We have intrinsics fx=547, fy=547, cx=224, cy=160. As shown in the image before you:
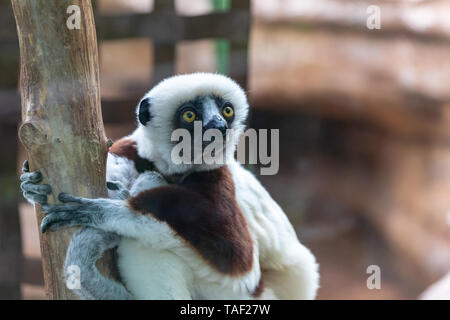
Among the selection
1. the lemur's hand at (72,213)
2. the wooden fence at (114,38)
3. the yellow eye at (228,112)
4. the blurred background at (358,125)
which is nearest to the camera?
the lemur's hand at (72,213)

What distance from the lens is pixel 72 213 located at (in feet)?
4.35

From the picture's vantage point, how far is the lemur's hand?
1.32 meters

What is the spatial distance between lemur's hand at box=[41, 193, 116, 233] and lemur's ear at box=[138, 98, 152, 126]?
313mm

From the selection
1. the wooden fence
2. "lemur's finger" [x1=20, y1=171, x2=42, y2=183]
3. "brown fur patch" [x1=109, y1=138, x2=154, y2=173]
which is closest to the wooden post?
the wooden fence

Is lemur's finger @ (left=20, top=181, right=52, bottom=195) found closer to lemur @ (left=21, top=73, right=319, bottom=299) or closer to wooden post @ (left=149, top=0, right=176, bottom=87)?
lemur @ (left=21, top=73, right=319, bottom=299)

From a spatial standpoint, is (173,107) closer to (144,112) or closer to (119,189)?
(144,112)

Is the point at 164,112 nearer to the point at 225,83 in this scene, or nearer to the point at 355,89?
the point at 225,83

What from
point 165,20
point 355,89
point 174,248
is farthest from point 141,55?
point 174,248

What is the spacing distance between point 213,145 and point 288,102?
7.08 feet

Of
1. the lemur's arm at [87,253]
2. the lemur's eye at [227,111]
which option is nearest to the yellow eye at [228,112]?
Answer: the lemur's eye at [227,111]

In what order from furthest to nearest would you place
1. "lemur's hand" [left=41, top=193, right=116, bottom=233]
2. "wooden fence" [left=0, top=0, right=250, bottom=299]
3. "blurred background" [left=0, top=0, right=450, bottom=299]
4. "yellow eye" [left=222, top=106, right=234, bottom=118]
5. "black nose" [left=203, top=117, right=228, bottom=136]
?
1. "blurred background" [left=0, top=0, right=450, bottom=299]
2. "wooden fence" [left=0, top=0, right=250, bottom=299]
3. "yellow eye" [left=222, top=106, right=234, bottom=118]
4. "black nose" [left=203, top=117, right=228, bottom=136]
5. "lemur's hand" [left=41, top=193, right=116, bottom=233]

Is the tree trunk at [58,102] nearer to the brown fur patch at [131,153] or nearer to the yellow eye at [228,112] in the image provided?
the brown fur patch at [131,153]

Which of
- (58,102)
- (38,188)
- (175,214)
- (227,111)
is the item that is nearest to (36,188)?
(38,188)

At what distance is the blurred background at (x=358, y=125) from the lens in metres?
3.25
